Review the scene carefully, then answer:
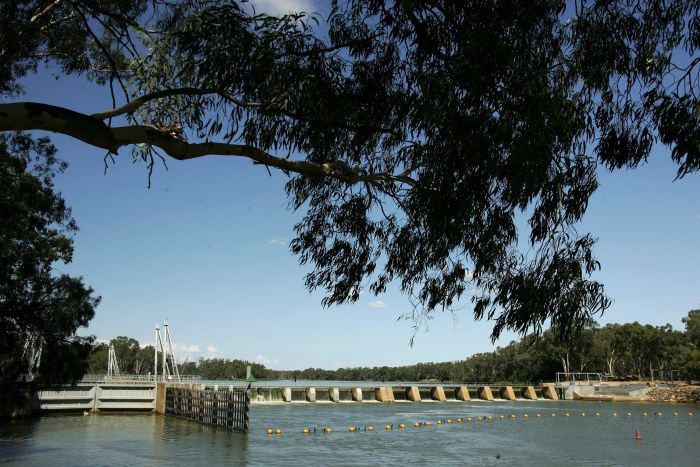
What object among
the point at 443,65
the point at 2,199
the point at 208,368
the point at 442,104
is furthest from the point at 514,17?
the point at 208,368

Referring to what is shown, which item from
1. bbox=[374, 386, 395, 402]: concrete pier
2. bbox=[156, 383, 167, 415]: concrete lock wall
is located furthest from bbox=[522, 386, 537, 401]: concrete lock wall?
bbox=[156, 383, 167, 415]: concrete lock wall

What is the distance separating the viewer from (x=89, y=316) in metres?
22.0

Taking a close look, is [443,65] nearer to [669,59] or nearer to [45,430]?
[669,59]

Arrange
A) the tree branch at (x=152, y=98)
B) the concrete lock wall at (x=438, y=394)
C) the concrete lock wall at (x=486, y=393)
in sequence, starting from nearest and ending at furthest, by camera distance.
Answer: the tree branch at (x=152, y=98)
the concrete lock wall at (x=438, y=394)
the concrete lock wall at (x=486, y=393)

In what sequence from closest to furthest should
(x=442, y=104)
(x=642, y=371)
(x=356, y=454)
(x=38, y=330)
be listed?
(x=442, y=104), (x=38, y=330), (x=356, y=454), (x=642, y=371)

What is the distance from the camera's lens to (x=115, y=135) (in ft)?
17.1

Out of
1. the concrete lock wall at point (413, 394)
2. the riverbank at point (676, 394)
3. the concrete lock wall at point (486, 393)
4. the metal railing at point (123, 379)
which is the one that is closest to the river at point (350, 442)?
the metal railing at point (123, 379)

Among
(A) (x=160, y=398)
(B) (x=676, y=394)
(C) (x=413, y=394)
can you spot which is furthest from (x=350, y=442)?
(B) (x=676, y=394)

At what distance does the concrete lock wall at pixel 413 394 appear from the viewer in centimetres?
5334

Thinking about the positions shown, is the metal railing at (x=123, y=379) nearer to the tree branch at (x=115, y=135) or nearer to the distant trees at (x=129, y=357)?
the tree branch at (x=115, y=135)

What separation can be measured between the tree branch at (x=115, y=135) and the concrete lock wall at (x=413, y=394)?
49447 millimetres

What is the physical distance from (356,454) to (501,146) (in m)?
17.2

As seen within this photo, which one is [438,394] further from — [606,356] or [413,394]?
[606,356]

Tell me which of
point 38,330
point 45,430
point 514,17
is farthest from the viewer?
point 45,430
